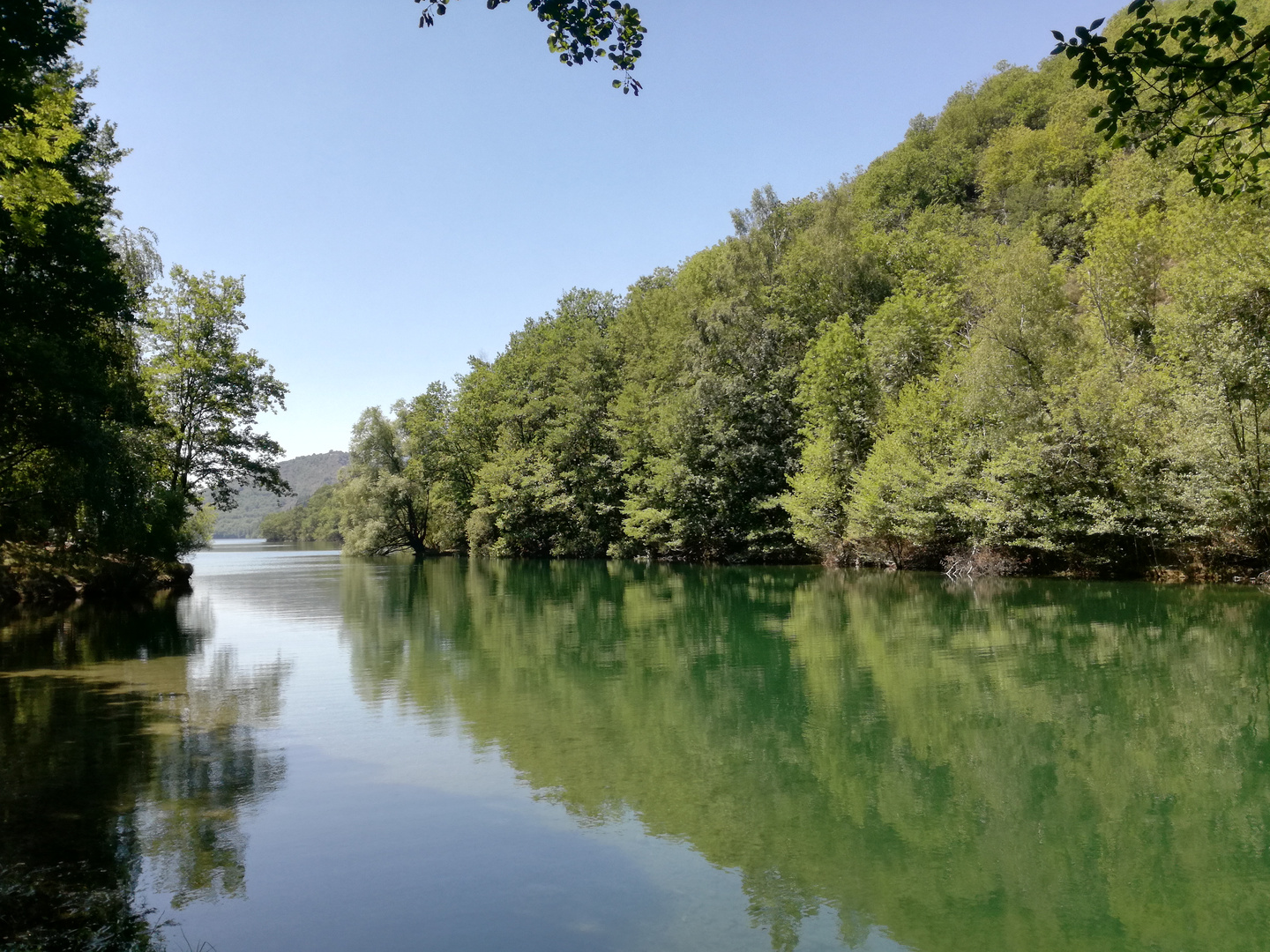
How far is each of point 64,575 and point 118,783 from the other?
86.4 ft

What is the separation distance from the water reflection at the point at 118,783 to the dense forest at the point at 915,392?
9480 mm

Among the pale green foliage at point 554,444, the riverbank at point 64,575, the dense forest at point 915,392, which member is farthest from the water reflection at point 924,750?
the pale green foliage at point 554,444

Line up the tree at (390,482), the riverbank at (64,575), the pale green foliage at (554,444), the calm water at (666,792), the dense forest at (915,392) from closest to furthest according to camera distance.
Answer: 1. the calm water at (666,792)
2. the dense forest at (915,392)
3. the riverbank at (64,575)
4. the pale green foliage at (554,444)
5. the tree at (390,482)

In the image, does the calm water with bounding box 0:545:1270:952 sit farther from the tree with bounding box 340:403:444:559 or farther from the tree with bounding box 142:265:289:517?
the tree with bounding box 340:403:444:559

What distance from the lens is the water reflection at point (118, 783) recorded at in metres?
5.60

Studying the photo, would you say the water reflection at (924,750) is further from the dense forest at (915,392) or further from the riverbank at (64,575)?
the riverbank at (64,575)

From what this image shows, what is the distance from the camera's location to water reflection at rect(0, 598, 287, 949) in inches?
221

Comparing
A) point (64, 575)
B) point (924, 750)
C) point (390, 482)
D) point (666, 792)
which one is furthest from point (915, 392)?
point (390, 482)

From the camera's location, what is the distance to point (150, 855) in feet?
21.5

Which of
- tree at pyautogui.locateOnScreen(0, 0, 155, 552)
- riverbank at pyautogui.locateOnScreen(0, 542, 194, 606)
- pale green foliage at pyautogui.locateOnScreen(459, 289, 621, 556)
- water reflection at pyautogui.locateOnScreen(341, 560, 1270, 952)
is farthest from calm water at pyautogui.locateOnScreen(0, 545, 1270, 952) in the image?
pale green foliage at pyautogui.locateOnScreen(459, 289, 621, 556)

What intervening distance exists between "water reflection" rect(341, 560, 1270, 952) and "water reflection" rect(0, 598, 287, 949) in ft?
9.11

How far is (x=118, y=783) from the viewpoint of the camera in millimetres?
8453

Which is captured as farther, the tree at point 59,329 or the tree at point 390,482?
the tree at point 390,482

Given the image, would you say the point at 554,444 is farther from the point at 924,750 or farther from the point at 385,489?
the point at 924,750
